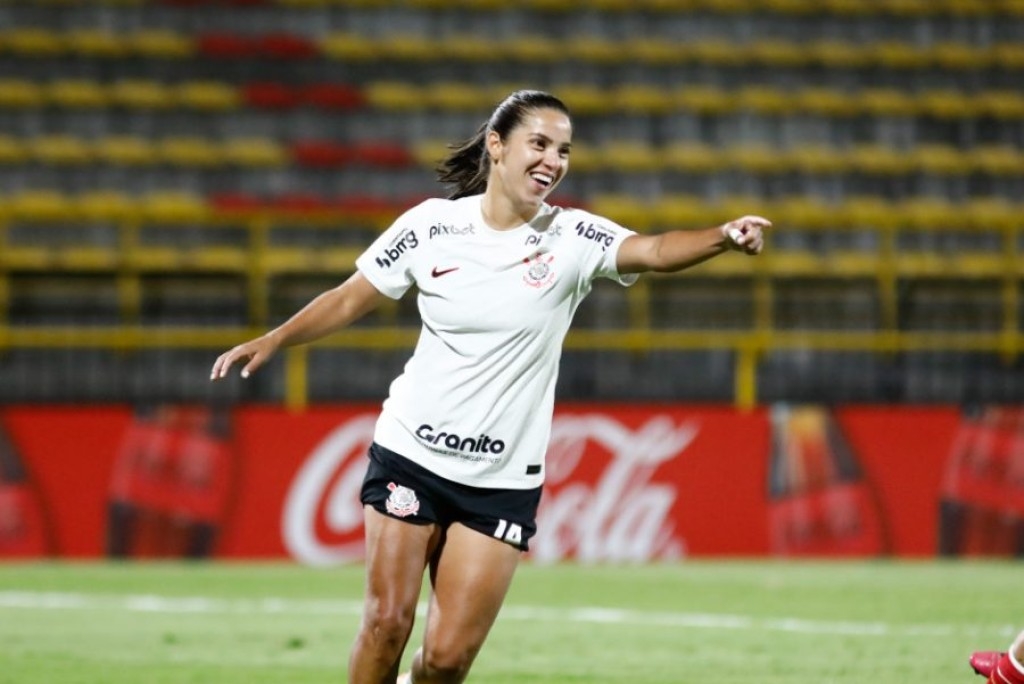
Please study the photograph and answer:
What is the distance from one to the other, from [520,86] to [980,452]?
6.87 metres

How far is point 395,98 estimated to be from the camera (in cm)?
1784

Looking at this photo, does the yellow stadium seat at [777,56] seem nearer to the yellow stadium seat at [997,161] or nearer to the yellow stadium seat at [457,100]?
the yellow stadium seat at [997,161]

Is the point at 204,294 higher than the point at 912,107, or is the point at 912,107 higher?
the point at 912,107

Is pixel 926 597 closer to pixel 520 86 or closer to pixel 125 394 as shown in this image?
pixel 125 394

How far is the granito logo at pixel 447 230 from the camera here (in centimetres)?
549

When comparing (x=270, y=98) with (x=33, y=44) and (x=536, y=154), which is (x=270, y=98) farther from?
(x=536, y=154)

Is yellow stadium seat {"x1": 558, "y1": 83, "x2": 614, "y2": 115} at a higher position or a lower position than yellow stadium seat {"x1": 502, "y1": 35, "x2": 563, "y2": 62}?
lower

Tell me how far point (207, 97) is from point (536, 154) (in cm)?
1268

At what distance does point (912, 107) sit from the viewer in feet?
60.8

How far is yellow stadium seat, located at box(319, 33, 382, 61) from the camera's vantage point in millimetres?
18266

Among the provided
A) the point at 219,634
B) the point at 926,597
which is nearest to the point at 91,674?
the point at 219,634

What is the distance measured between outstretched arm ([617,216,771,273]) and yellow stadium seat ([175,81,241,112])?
1267 centimetres

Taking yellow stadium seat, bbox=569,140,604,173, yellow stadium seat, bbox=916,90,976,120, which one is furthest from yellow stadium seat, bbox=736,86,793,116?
yellow stadium seat, bbox=569,140,604,173

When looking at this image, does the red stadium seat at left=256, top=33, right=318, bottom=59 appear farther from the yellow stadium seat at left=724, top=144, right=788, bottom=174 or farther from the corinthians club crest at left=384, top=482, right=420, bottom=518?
the corinthians club crest at left=384, top=482, right=420, bottom=518
